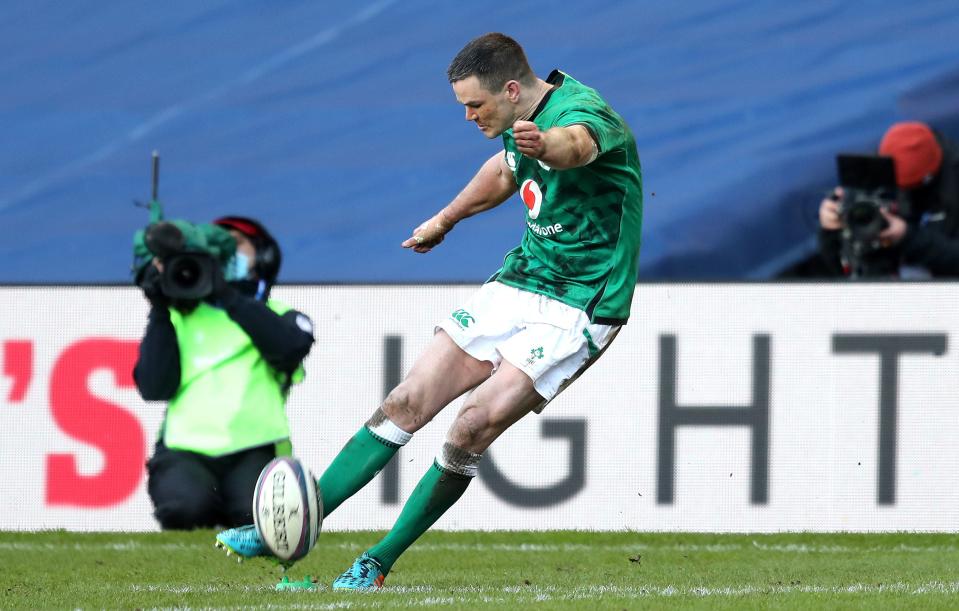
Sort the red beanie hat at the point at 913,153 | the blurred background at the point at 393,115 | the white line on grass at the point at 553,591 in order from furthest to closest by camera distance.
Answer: the blurred background at the point at 393,115 < the red beanie hat at the point at 913,153 < the white line on grass at the point at 553,591

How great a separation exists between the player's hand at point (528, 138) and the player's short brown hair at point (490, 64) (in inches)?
22.8

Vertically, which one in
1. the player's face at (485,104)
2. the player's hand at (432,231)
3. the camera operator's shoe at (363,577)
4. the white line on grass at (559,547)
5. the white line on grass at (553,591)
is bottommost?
the white line on grass at (559,547)

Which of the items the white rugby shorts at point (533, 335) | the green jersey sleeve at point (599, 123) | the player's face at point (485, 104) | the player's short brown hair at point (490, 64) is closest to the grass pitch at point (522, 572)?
the white rugby shorts at point (533, 335)

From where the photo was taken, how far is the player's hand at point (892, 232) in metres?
8.00

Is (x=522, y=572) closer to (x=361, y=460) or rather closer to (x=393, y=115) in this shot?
(x=361, y=460)

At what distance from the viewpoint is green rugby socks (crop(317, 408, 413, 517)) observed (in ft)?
15.2

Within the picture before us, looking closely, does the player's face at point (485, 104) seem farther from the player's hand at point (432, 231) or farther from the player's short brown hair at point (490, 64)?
the player's hand at point (432, 231)

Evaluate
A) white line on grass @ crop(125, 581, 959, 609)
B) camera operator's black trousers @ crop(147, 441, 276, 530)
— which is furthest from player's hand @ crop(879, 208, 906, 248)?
white line on grass @ crop(125, 581, 959, 609)

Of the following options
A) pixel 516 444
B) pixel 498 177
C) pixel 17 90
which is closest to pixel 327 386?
pixel 516 444

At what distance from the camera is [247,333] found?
6559 mm

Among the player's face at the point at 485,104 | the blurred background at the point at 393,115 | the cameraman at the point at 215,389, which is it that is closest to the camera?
the player's face at the point at 485,104

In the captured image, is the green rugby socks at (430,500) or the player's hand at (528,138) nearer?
the player's hand at (528,138)

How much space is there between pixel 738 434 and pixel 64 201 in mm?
5170

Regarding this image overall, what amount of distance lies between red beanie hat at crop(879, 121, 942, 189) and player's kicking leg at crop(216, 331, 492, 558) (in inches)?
169
